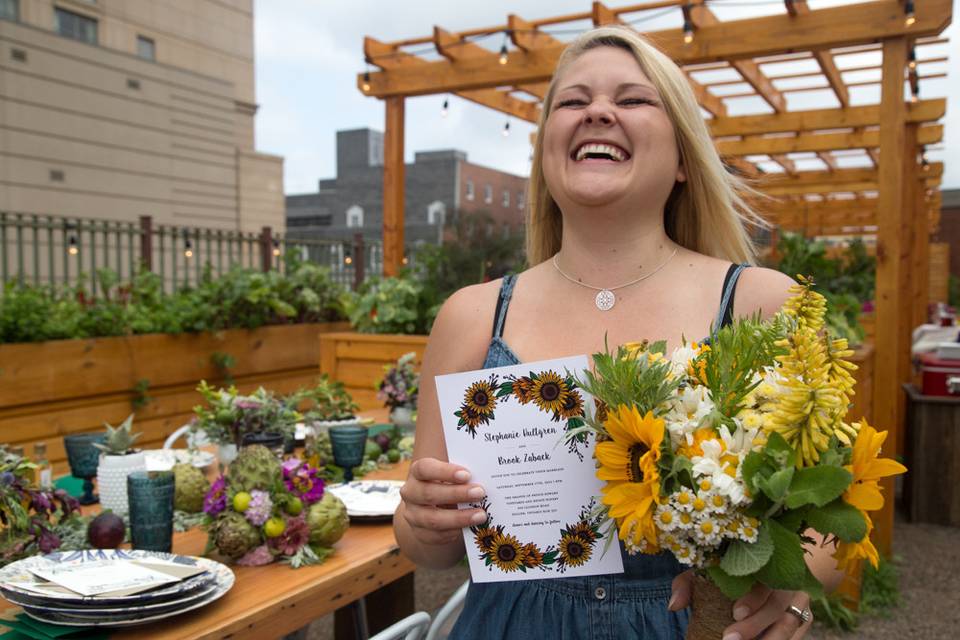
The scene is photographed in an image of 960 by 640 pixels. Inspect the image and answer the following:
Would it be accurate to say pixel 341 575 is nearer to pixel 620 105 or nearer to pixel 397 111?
pixel 620 105

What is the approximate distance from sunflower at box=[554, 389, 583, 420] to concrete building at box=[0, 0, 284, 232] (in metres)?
17.9

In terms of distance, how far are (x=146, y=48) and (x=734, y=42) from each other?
18.1 meters

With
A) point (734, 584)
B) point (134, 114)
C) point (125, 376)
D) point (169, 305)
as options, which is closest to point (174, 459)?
point (734, 584)

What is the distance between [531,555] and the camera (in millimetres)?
1063

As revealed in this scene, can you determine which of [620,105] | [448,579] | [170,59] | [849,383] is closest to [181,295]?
[448,579]

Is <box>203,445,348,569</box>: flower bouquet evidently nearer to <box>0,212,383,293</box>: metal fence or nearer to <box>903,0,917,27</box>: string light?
<box>903,0,917,27</box>: string light

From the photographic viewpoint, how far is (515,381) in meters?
1.06

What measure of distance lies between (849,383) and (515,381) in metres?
0.41

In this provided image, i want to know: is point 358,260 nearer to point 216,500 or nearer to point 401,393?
point 401,393

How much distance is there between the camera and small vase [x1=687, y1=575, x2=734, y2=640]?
901 millimetres

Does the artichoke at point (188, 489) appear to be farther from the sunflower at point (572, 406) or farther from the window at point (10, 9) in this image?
the window at point (10, 9)

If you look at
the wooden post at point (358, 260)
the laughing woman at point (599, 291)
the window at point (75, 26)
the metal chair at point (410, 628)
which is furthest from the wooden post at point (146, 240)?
the window at point (75, 26)

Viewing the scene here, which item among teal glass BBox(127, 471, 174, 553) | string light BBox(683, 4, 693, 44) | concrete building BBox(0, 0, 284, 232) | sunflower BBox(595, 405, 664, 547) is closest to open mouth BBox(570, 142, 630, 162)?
sunflower BBox(595, 405, 664, 547)

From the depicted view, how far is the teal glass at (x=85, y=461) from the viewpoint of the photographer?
221cm
